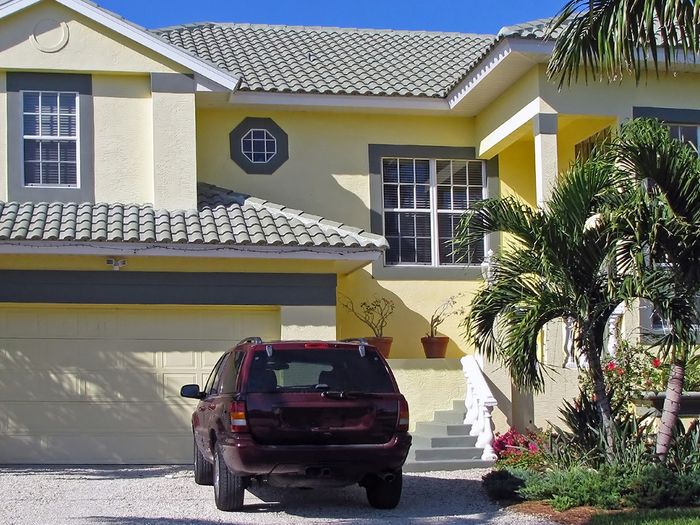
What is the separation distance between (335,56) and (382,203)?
329cm

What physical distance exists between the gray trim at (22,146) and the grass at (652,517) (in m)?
9.44

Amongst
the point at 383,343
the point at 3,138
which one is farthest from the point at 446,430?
the point at 3,138

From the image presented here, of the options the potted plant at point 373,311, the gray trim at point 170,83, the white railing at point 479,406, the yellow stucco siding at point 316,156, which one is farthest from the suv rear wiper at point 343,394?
the yellow stucco siding at point 316,156

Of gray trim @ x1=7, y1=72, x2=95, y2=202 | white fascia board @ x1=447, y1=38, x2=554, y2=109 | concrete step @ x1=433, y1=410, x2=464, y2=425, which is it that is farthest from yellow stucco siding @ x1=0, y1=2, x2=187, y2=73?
concrete step @ x1=433, y1=410, x2=464, y2=425

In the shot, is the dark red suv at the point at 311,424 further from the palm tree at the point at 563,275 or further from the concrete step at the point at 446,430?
the concrete step at the point at 446,430

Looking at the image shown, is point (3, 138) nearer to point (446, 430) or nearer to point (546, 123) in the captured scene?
point (446, 430)

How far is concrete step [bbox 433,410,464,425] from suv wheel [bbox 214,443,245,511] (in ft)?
16.4

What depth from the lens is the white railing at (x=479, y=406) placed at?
13.7m

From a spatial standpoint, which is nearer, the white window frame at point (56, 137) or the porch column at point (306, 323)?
the porch column at point (306, 323)

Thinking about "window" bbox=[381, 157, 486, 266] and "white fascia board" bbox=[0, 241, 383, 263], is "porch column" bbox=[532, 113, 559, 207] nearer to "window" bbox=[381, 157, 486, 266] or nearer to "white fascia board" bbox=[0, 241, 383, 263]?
"white fascia board" bbox=[0, 241, 383, 263]

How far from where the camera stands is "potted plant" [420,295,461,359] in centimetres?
1662

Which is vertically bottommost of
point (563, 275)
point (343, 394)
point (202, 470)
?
point (202, 470)

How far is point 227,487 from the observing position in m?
10.0

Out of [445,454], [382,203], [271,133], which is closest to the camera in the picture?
[445,454]
